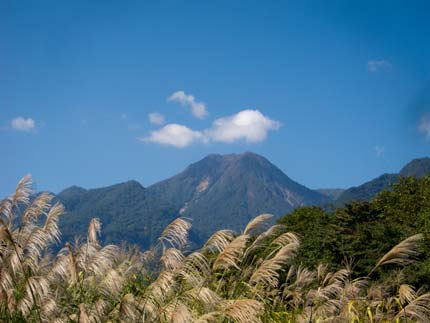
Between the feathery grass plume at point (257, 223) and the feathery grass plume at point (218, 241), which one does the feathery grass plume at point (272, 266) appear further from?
the feathery grass plume at point (218, 241)

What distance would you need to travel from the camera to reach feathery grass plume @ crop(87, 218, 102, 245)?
665cm

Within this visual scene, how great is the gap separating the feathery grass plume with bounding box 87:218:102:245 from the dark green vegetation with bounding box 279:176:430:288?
13181 millimetres

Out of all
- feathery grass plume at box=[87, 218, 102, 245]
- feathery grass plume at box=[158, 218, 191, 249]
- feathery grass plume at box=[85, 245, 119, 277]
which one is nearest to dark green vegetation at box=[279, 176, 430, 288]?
feathery grass plume at box=[87, 218, 102, 245]

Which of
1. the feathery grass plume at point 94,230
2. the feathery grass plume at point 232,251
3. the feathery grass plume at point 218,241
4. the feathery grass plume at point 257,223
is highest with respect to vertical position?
the feathery grass plume at point 94,230

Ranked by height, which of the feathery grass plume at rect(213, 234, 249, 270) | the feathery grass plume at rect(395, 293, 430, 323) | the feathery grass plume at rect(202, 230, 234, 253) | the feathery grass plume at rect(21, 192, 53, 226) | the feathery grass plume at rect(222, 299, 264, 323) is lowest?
the feathery grass plume at rect(395, 293, 430, 323)

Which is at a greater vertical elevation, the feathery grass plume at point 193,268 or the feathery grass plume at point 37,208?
the feathery grass plume at point 37,208

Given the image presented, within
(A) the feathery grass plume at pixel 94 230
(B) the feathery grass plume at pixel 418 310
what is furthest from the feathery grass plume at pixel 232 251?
(B) the feathery grass plume at pixel 418 310

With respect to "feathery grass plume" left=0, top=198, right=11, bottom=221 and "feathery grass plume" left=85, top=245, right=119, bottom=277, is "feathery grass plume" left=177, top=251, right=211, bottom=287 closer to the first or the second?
"feathery grass plume" left=85, top=245, right=119, bottom=277

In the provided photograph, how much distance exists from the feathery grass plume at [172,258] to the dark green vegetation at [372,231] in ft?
43.9

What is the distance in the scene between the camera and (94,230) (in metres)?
6.77

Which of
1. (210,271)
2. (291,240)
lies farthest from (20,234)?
(291,240)

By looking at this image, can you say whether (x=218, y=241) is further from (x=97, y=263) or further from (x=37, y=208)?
(x=37, y=208)

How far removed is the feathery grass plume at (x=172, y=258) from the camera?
238 inches

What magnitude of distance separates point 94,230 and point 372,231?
22977mm
